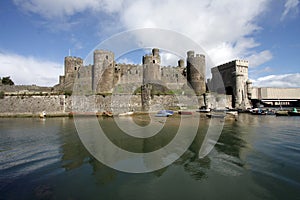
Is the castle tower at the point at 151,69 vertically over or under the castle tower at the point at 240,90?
over

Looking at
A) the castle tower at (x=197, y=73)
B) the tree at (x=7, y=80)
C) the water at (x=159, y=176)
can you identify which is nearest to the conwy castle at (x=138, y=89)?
the castle tower at (x=197, y=73)

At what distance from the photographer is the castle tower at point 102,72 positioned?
96.1 ft

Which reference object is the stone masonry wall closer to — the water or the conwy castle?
the conwy castle

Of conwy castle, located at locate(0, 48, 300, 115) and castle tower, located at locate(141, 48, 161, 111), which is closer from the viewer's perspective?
conwy castle, located at locate(0, 48, 300, 115)

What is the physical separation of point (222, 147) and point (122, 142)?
4629 mm

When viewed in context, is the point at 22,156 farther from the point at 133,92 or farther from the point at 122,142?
the point at 133,92

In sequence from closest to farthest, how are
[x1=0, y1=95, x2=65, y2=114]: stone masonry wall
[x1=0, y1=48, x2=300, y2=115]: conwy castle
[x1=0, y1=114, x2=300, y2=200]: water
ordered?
[x1=0, y1=114, x2=300, y2=200]: water < [x1=0, y1=95, x2=65, y2=114]: stone masonry wall < [x1=0, y1=48, x2=300, y2=115]: conwy castle

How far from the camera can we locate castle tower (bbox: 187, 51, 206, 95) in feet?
104

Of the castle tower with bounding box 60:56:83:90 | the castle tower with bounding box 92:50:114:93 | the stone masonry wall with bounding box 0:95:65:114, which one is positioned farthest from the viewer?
the castle tower with bounding box 60:56:83:90

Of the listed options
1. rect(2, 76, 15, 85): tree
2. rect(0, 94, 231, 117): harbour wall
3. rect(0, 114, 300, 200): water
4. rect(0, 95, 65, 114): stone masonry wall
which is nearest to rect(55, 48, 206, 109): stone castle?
rect(0, 94, 231, 117): harbour wall

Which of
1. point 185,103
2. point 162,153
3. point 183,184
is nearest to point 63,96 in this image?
point 185,103

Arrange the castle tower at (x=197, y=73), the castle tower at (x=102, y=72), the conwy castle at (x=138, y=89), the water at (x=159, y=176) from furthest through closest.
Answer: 1. the castle tower at (x=197, y=73)
2. the castle tower at (x=102, y=72)
3. the conwy castle at (x=138, y=89)
4. the water at (x=159, y=176)

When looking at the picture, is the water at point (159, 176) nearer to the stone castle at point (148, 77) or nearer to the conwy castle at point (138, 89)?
the conwy castle at point (138, 89)

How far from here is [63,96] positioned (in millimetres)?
25594
